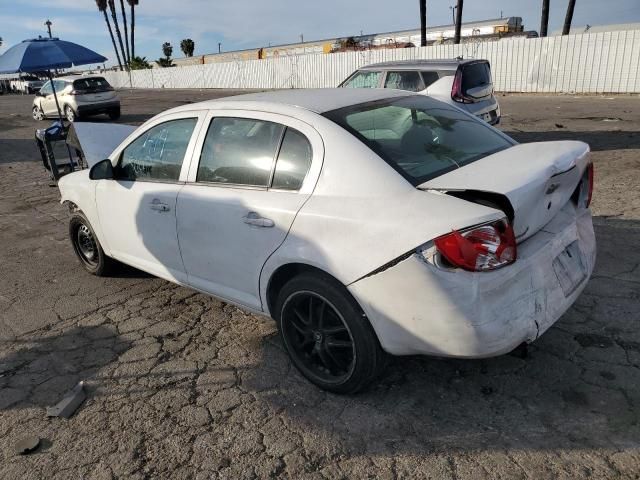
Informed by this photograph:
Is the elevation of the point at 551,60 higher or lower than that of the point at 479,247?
lower

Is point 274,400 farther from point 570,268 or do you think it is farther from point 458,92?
point 458,92

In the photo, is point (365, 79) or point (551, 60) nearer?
point (365, 79)

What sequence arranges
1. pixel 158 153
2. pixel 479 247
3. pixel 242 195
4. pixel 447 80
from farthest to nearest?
1. pixel 447 80
2. pixel 158 153
3. pixel 242 195
4. pixel 479 247

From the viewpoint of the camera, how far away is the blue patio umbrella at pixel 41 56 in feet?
22.4

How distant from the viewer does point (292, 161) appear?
115 inches

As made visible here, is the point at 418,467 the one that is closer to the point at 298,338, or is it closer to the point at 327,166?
the point at 298,338

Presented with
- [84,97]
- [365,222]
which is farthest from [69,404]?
[84,97]

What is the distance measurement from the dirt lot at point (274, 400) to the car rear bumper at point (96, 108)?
16.7 m

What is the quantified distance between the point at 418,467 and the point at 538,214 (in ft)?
4.41

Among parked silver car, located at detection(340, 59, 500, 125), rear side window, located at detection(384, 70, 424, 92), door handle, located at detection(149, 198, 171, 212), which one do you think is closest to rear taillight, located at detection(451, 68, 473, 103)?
parked silver car, located at detection(340, 59, 500, 125)

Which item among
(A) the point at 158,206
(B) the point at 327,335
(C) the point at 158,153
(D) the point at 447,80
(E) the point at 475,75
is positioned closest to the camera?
(B) the point at 327,335

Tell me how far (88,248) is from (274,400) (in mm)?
2934

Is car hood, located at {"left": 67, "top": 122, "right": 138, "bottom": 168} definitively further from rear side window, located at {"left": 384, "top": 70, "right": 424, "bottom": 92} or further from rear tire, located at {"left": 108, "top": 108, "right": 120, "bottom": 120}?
rear tire, located at {"left": 108, "top": 108, "right": 120, "bottom": 120}

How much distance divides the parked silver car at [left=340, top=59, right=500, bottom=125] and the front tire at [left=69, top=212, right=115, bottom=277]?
6.38 metres
